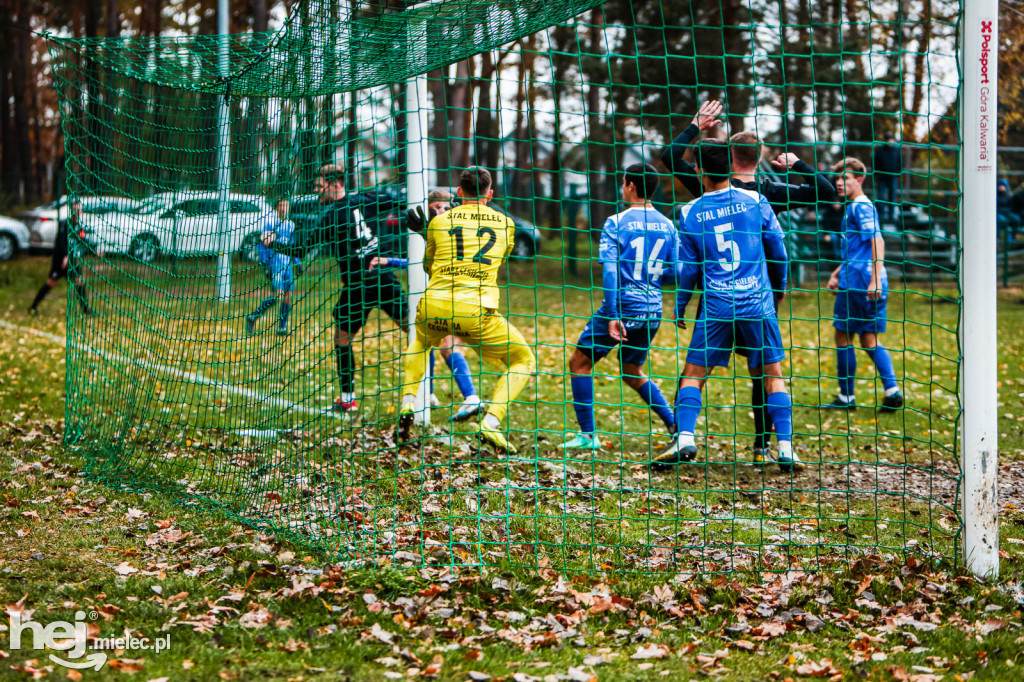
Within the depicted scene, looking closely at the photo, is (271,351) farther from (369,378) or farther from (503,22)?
(369,378)

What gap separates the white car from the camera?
5.64m

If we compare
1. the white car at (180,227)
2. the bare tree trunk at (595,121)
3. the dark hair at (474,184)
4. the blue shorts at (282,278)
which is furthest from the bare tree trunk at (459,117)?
the blue shorts at (282,278)

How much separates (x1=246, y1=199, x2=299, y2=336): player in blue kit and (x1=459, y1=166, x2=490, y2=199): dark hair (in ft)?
3.53

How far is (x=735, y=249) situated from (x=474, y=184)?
5.32 feet

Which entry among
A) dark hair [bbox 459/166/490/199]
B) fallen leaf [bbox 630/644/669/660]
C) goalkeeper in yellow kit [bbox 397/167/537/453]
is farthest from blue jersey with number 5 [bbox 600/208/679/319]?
fallen leaf [bbox 630/644/669/660]

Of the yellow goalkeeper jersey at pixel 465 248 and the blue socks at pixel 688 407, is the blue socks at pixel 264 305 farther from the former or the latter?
the blue socks at pixel 688 407

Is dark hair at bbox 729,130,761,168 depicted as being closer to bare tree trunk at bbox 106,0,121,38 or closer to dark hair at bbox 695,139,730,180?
dark hair at bbox 695,139,730,180

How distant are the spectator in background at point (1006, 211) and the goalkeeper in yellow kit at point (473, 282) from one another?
15486 millimetres

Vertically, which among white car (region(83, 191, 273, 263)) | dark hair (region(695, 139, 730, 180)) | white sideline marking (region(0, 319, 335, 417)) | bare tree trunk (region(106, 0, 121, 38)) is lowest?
white sideline marking (region(0, 319, 335, 417))

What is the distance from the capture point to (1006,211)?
61.3ft

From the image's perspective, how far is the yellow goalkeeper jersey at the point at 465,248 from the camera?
5742mm

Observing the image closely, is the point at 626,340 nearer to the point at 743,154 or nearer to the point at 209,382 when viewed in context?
the point at 743,154

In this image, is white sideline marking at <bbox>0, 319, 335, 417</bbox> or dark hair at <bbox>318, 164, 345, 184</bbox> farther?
white sideline marking at <bbox>0, 319, 335, 417</bbox>

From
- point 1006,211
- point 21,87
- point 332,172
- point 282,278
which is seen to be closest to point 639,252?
point 332,172
